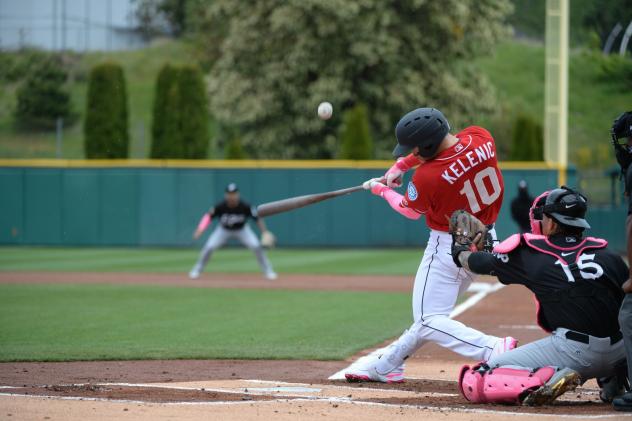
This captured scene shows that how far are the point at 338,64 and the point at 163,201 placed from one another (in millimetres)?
11008

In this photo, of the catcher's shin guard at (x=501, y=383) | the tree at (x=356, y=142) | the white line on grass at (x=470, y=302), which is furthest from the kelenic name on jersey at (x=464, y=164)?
the tree at (x=356, y=142)

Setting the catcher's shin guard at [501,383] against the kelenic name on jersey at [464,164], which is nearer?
the catcher's shin guard at [501,383]

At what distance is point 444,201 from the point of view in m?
6.65

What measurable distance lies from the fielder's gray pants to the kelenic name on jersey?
1.46 m

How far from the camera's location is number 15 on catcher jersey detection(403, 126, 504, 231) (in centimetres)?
658

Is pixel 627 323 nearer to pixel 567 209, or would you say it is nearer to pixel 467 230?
pixel 567 209

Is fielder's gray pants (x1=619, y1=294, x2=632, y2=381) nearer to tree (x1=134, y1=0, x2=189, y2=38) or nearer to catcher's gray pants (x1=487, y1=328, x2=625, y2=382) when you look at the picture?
catcher's gray pants (x1=487, y1=328, x2=625, y2=382)

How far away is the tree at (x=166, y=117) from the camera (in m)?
31.6

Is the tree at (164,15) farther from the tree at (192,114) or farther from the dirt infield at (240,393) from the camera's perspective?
the dirt infield at (240,393)

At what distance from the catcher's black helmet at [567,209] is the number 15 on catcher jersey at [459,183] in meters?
0.71

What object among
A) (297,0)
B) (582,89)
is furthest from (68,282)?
(582,89)

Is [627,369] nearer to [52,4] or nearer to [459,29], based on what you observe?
[459,29]

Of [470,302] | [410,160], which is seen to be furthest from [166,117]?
[410,160]

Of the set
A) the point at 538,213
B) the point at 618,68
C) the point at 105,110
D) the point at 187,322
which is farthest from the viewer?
the point at 105,110
